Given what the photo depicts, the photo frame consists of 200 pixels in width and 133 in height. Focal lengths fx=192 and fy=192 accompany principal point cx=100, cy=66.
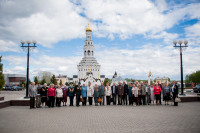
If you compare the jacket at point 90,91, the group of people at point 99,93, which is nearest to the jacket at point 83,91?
the group of people at point 99,93

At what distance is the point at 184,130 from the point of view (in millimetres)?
7383

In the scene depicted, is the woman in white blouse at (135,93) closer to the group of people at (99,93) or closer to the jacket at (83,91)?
the group of people at (99,93)

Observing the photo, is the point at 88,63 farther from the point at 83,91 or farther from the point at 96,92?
the point at 83,91

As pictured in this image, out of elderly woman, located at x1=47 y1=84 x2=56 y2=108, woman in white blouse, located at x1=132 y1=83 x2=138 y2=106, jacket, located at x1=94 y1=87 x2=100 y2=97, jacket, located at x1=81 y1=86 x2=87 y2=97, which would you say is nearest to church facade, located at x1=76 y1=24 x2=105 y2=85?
jacket, located at x1=94 y1=87 x2=100 y2=97

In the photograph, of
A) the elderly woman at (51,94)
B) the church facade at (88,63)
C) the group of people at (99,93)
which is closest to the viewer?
the elderly woman at (51,94)

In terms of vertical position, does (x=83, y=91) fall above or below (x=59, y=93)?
above

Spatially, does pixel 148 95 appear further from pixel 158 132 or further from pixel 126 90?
pixel 158 132

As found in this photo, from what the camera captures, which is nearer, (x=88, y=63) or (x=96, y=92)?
(x=96, y=92)

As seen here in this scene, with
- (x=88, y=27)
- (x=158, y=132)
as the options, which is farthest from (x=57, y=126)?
(x=88, y=27)

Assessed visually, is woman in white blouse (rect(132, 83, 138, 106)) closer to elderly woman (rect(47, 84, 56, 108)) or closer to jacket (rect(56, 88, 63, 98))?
jacket (rect(56, 88, 63, 98))

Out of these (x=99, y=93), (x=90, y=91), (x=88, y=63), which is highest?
(x=88, y=63)

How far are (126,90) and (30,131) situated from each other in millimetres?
10344

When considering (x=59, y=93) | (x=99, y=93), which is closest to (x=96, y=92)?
(x=99, y=93)

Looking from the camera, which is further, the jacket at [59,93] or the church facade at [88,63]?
the church facade at [88,63]
